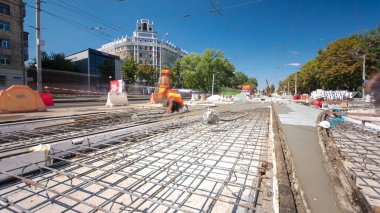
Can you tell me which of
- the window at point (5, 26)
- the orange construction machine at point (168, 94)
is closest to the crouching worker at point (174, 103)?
the orange construction machine at point (168, 94)

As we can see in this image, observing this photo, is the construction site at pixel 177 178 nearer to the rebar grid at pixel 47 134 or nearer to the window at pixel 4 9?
the rebar grid at pixel 47 134

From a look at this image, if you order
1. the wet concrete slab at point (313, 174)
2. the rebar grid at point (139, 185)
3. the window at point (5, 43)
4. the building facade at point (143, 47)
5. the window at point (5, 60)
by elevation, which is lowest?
the wet concrete slab at point (313, 174)

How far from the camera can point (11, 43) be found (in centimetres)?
2514

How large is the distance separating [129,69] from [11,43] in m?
20.0

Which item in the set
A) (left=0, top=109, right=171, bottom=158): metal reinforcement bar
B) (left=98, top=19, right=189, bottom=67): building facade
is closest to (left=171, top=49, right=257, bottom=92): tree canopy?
(left=98, top=19, right=189, bottom=67): building facade

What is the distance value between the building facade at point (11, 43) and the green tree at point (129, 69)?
1845cm

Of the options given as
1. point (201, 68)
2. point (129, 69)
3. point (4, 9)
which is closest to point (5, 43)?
point (4, 9)

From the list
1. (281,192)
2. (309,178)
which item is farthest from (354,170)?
(281,192)

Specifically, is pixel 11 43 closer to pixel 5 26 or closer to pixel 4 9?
pixel 5 26

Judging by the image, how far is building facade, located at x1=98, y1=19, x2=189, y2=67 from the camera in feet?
253

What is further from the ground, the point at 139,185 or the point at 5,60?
the point at 5,60

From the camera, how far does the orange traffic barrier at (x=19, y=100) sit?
266 inches

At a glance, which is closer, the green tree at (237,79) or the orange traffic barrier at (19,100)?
the orange traffic barrier at (19,100)

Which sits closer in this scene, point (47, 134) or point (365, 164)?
point (365, 164)
